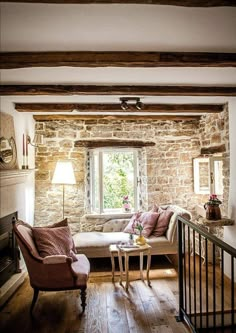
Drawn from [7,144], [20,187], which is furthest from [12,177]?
[20,187]

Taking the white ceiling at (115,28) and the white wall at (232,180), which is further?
the white wall at (232,180)

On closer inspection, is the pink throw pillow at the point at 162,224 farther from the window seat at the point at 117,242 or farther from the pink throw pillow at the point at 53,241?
the pink throw pillow at the point at 53,241

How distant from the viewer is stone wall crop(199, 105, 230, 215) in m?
4.55

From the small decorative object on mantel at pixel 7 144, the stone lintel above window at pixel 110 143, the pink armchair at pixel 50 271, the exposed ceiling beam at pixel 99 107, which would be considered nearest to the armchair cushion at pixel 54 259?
the pink armchair at pixel 50 271

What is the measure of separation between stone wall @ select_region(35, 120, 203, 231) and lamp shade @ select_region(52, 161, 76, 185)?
0.30 m

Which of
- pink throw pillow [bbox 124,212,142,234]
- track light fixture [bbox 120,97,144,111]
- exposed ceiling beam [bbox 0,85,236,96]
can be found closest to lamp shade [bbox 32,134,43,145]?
exposed ceiling beam [bbox 0,85,236,96]

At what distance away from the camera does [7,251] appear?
13.9 ft

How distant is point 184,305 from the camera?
3260mm

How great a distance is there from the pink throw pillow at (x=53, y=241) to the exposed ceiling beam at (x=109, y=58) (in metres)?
1.92

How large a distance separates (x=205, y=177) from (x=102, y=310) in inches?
129

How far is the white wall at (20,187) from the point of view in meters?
4.09

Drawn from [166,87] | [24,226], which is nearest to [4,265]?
[24,226]

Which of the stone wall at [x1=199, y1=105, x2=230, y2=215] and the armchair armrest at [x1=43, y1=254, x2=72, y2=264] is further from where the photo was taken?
the stone wall at [x1=199, y1=105, x2=230, y2=215]

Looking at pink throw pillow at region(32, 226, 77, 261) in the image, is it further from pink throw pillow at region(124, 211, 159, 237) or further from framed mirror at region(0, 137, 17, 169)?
pink throw pillow at region(124, 211, 159, 237)
